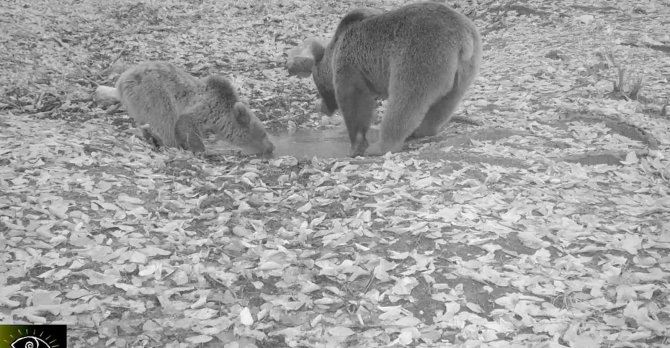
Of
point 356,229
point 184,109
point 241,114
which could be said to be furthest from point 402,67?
point 184,109

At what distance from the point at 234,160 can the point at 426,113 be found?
219 centimetres

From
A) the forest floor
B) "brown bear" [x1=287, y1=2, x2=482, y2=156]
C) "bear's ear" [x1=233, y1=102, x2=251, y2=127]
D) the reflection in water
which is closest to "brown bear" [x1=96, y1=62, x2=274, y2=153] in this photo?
"bear's ear" [x1=233, y1=102, x2=251, y2=127]

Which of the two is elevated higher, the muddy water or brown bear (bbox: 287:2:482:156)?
brown bear (bbox: 287:2:482:156)

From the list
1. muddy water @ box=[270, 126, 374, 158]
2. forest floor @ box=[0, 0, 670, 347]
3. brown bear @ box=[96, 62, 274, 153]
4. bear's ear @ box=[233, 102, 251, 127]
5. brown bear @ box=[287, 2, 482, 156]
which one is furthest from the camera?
muddy water @ box=[270, 126, 374, 158]

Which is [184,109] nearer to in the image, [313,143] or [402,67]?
[313,143]

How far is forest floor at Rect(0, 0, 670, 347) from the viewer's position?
377 cm

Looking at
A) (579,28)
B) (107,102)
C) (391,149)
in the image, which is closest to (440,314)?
(391,149)

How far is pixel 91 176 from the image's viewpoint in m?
5.53

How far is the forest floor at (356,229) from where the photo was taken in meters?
3.77

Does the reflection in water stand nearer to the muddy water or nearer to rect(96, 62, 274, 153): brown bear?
the muddy water

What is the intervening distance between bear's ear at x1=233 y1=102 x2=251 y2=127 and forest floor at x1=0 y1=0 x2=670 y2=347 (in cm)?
41

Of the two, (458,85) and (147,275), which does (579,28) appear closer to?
(458,85)

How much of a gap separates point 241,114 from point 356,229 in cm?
268

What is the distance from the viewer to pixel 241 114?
7.01 metres
